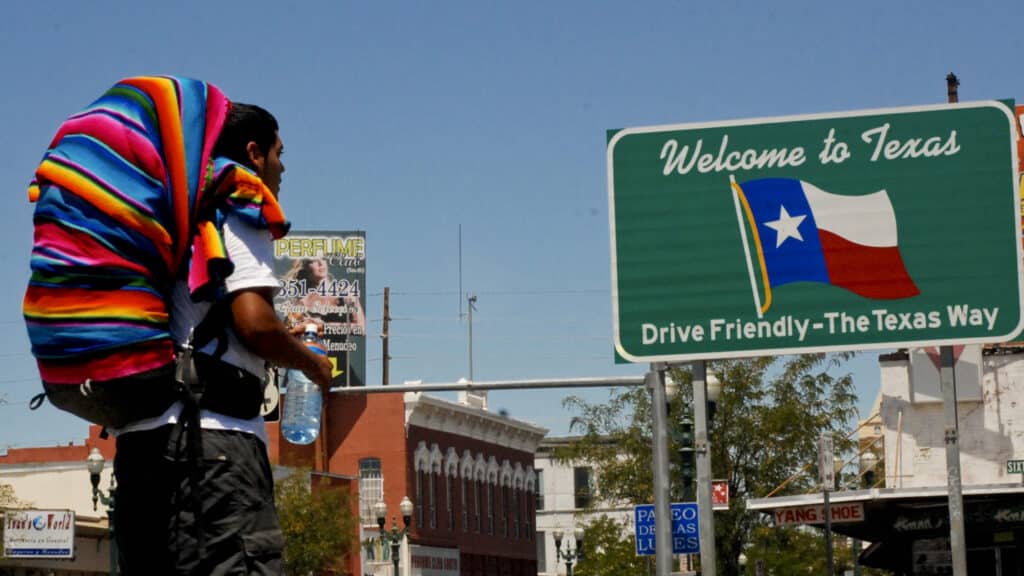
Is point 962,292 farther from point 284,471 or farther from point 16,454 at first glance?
point 16,454

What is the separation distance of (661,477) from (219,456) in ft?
58.8

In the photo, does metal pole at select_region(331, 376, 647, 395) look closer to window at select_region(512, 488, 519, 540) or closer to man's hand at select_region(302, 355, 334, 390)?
man's hand at select_region(302, 355, 334, 390)

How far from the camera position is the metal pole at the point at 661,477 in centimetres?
2159

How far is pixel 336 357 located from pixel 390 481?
603cm

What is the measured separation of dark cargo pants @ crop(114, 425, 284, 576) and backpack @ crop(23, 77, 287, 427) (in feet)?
0.40

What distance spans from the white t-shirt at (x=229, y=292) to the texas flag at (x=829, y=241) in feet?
45.5

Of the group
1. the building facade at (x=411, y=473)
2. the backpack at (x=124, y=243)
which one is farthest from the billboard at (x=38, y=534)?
the backpack at (x=124, y=243)

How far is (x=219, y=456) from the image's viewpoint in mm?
4090

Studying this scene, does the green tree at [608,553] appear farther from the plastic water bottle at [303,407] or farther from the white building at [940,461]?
the plastic water bottle at [303,407]

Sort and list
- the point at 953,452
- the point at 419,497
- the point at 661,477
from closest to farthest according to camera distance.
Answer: the point at 953,452
the point at 661,477
the point at 419,497

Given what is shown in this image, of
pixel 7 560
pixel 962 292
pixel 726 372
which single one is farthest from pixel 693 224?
pixel 7 560

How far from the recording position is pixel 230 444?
13.6 ft

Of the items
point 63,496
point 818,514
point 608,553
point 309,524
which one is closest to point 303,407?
point 818,514

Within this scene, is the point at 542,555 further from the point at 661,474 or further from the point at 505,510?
the point at 661,474
